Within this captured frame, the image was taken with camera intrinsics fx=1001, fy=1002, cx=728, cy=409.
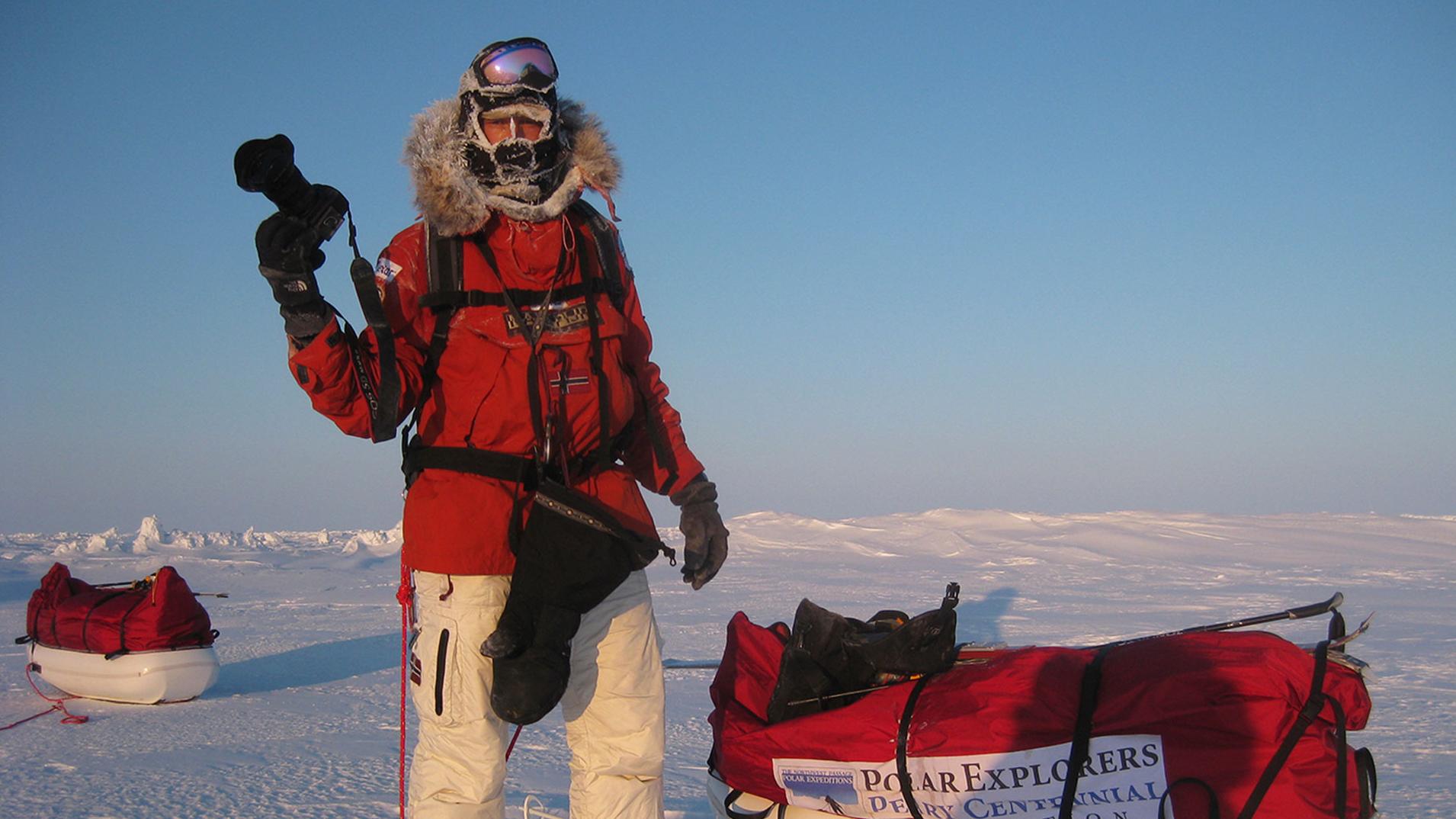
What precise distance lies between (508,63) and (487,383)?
793mm

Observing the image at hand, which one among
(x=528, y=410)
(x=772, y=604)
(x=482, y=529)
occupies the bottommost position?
(x=772, y=604)

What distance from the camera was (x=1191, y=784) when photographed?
2.27 m

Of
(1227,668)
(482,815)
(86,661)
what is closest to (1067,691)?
(1227,668)

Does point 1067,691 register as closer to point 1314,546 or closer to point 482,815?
point 482,815

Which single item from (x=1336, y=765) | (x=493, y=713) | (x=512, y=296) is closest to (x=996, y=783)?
(x=1336, y=765)

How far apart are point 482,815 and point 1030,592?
742 centimetres

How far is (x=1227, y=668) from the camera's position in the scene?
2.30 metres

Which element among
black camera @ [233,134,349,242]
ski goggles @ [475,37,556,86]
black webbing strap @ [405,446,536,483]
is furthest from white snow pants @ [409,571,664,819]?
ski goggles @ [475,37,556,86]

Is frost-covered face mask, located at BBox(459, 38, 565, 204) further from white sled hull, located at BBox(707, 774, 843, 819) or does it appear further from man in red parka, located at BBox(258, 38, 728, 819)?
Answer: white sled hull, located at BBox(707, 774, 843, 819)

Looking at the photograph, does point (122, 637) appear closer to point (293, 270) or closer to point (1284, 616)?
point (293, 270)

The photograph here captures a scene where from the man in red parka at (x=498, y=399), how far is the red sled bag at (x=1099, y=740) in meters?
0.49

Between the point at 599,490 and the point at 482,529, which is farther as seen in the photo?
the point at 599,490

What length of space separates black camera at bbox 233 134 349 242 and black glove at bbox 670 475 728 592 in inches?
43.8

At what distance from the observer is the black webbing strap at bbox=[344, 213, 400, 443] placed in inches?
83.5
